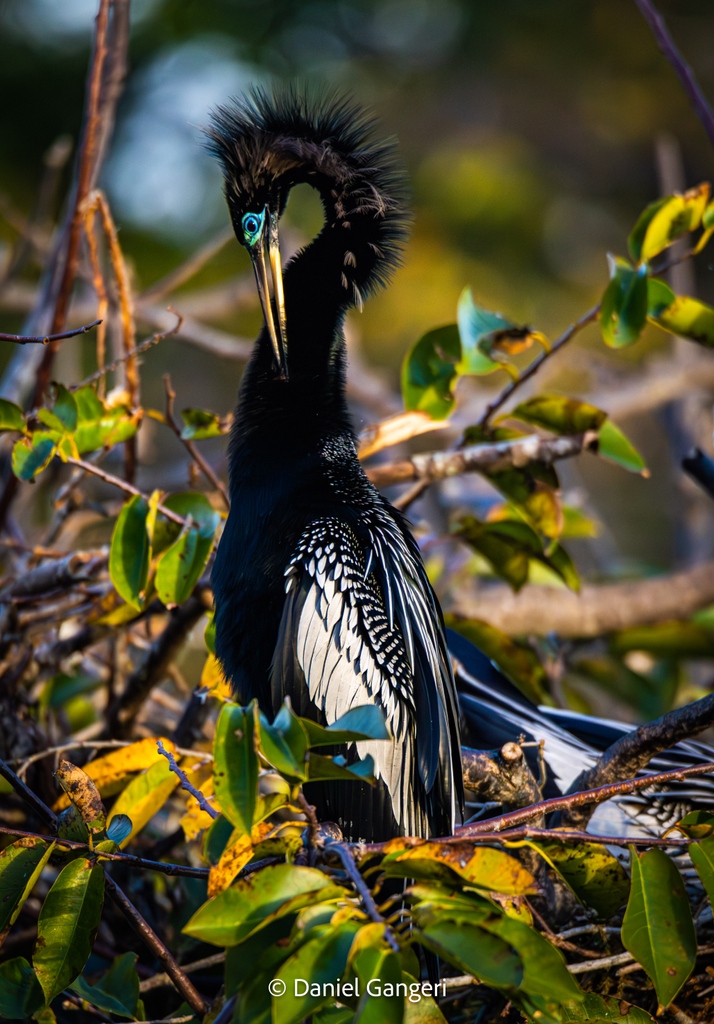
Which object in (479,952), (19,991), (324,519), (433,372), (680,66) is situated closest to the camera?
(479,952)

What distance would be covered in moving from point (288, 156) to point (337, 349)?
434 mm

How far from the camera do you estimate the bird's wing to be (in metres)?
1.73

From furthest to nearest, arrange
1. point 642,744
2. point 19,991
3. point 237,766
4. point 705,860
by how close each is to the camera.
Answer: point 642,744 < point 19,991 < point 705,860 < point 237,766

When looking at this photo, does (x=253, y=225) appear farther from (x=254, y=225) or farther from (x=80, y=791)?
(x=80, y=791)

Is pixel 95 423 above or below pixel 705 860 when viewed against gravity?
above

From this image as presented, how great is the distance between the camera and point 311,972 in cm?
100

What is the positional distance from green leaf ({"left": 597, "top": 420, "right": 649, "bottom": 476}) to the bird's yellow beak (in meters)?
0.75

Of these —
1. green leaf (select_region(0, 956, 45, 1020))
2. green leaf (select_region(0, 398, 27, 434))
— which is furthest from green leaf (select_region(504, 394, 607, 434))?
green leaf (select_region(0, 956, 45, 1020))

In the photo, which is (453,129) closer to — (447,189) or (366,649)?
(447,189)

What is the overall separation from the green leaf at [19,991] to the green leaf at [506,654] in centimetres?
135

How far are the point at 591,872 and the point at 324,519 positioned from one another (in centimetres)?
83

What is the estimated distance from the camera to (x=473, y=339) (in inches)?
81.0

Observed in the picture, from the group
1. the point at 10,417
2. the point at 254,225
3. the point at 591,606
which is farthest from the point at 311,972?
the point at 591,606

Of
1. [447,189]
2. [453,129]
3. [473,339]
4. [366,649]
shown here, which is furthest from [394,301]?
[366,649]
